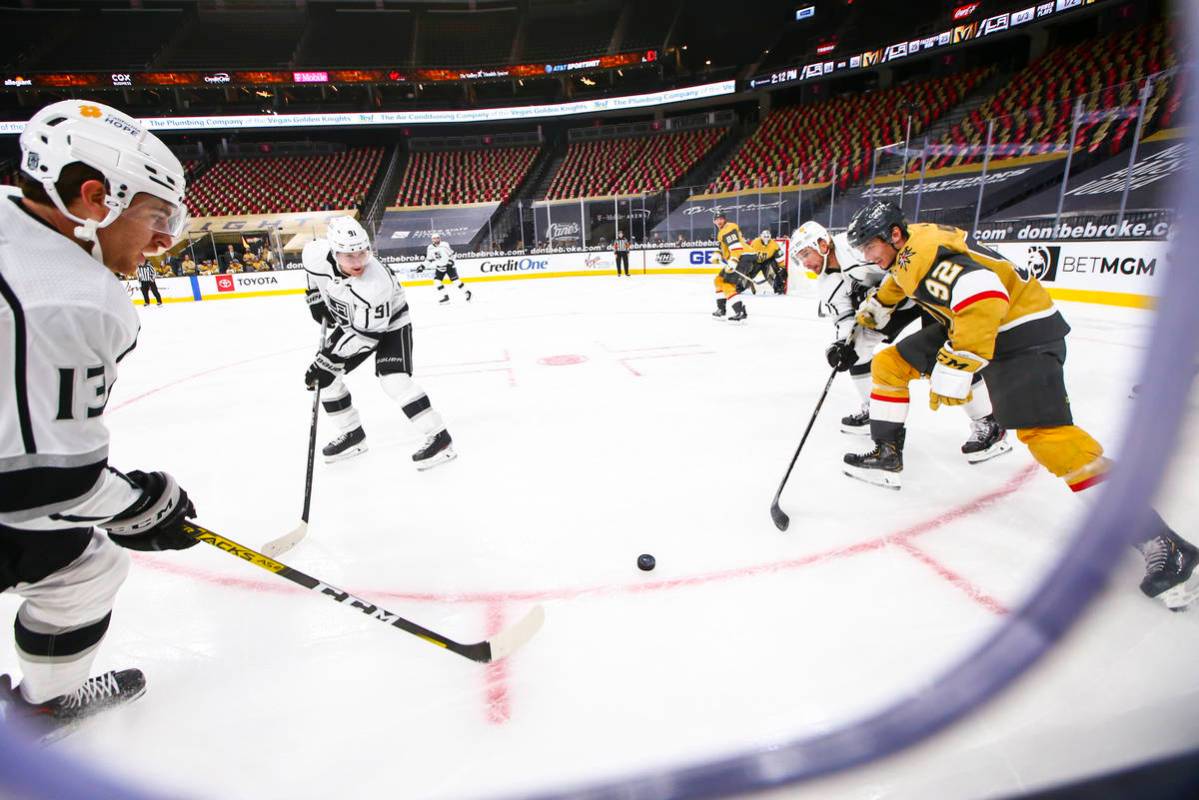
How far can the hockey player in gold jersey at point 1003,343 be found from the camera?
1.76 meters

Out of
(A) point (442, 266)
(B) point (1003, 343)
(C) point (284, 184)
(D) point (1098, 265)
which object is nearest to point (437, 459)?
(B) point (1003, 343)

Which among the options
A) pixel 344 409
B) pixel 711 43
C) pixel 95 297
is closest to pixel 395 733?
pixel 95 297

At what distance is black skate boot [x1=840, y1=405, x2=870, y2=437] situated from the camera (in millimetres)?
3471

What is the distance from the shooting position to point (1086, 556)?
0.43m

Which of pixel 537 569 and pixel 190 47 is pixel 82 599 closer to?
pixel 537 569

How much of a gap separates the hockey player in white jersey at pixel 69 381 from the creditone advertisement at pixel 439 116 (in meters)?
23.9

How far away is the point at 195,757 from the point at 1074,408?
4.47 m

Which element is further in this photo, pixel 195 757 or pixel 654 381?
pixel 654 381

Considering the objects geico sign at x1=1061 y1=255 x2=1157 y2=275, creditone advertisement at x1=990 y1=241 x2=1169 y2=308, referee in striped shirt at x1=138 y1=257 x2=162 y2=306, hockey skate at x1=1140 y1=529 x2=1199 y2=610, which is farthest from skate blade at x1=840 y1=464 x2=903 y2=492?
referee in striped shirt at x1=138 y1=257 x2=162 y2=306

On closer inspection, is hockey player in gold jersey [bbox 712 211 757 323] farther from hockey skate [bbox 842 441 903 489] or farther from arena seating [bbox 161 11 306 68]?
arena seating [bbox 161 11 306 68]

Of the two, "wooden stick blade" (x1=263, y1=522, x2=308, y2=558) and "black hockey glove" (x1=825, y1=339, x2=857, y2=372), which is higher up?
"black hockey glove" (x1=825, y1=339, x2=857, y2=372)

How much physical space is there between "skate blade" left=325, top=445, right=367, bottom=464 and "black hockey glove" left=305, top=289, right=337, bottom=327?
725 mm

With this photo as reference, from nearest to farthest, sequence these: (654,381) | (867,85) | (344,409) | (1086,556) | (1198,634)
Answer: (1086,556)
(1198,634)
(344,409)
(654,381)
(867,85)

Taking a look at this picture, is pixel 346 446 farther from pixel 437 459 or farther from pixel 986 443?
pixel 986 443
